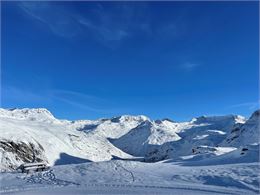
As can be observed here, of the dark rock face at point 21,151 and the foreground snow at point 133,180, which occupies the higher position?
the dark rock face at point 21,151

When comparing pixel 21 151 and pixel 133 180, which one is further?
pixel 21 151

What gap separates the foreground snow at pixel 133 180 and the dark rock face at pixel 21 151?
2326 inches

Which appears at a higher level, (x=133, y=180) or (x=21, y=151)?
(x=21, y=151)

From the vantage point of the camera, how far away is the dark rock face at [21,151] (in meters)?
89.8

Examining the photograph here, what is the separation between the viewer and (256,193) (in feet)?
71.4

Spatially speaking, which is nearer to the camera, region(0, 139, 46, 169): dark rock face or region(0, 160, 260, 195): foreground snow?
region(0, 160, 260, 195): foreground snow

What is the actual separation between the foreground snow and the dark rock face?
59077 millimetres

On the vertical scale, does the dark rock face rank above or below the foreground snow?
above

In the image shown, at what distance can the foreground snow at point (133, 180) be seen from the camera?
908 inches

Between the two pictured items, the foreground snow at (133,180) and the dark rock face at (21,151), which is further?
the dark rock face at (21,151)

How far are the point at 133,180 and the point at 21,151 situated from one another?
75.5m

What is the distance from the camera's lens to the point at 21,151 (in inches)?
3743

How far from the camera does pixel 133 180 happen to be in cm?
2614

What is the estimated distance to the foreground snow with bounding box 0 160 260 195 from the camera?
23062 millimetres
